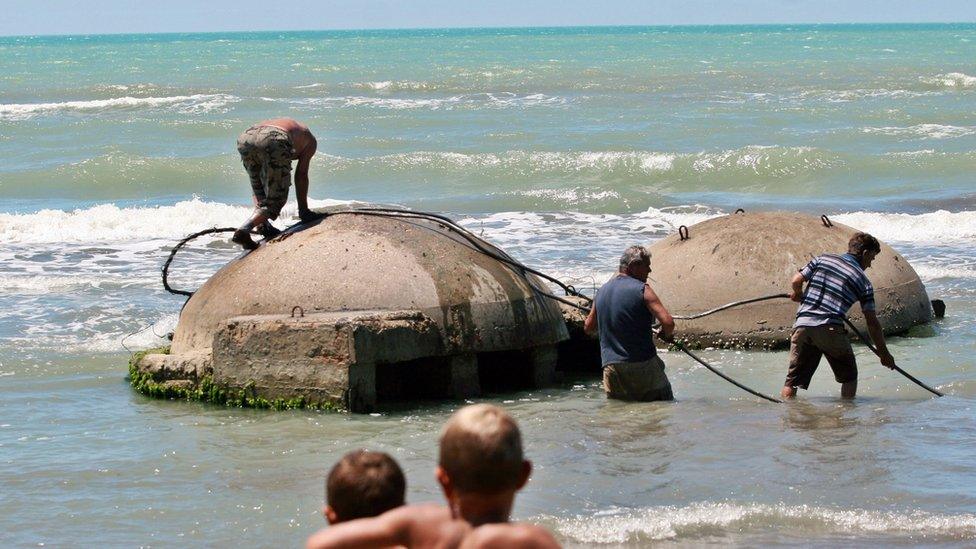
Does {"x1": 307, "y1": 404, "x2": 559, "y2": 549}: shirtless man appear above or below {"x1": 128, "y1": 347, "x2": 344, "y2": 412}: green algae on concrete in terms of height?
above

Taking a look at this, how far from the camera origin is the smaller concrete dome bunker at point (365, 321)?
8703mm

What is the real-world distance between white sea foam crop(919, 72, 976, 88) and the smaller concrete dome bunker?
4019 centimetres

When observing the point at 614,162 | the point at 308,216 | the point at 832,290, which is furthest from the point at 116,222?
the point at 832,290

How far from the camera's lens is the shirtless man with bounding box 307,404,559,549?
329 centimetres

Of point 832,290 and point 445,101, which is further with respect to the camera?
point 445,101

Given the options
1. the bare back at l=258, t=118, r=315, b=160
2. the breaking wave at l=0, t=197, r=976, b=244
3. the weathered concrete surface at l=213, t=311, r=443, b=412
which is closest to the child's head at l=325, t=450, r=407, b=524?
the weathered concrete surface at l=213, t=311, r=443, b=412

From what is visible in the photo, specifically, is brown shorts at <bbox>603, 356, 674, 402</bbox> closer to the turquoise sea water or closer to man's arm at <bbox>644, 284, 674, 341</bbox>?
the turquoise sea water

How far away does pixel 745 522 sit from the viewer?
268 inches

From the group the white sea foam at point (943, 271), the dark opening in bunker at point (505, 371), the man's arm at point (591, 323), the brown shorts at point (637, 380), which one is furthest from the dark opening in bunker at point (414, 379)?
the white sea foam at point (943, 271)

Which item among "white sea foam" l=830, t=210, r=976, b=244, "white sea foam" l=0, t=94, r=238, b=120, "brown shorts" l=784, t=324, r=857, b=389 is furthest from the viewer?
"white sea foam" l=0, t=94, r=238, b=120

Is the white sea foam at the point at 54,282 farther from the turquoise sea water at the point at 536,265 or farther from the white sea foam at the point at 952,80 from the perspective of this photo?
the white sea foam at the point at 952,80

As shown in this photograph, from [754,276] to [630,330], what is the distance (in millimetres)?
2697

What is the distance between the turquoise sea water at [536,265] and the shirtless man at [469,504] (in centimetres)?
321

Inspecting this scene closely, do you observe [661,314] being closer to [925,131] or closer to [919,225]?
[919,225]
